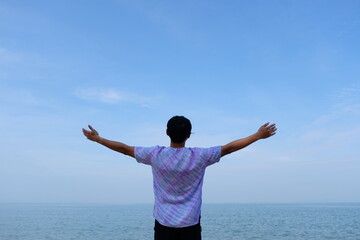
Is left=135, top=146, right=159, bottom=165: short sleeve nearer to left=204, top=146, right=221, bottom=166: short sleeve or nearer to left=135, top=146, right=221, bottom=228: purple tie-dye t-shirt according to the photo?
left=135, top=146, right=221, bottom=228: purple tie-dye t-shirt

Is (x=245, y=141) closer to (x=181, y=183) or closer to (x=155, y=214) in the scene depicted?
(x=181, y=183)

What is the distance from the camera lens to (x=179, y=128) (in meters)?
3.61

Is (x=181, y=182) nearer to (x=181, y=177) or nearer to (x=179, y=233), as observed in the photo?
(x=181, y=177)

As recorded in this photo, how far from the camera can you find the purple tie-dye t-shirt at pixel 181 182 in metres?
3.51

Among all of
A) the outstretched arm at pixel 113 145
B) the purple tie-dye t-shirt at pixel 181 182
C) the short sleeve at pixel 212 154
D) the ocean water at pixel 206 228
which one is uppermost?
the outstretched arm at pixel 113 145

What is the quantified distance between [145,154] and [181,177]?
0.43m

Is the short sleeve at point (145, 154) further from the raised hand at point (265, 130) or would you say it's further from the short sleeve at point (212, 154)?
the raised hand at point (265, 130)

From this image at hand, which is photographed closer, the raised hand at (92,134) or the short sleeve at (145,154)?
the short sleeve at (145,154)

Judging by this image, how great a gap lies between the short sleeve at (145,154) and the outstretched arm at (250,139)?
2.21 feet

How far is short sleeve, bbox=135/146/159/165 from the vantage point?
3656 mm

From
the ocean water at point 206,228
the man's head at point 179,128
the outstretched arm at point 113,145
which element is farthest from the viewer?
the ocean water at point 206,228

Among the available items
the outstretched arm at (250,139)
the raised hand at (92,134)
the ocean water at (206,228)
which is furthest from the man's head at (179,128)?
the ocean water at (206,228)

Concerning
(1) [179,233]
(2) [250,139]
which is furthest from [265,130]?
(1) [179,233]

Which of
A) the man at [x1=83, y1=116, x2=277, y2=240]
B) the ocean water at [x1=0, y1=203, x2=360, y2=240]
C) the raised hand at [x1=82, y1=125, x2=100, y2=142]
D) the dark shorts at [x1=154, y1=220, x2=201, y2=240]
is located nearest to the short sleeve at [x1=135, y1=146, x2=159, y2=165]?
the man at [x1=83, y1=116, x2=277, y2=240]
